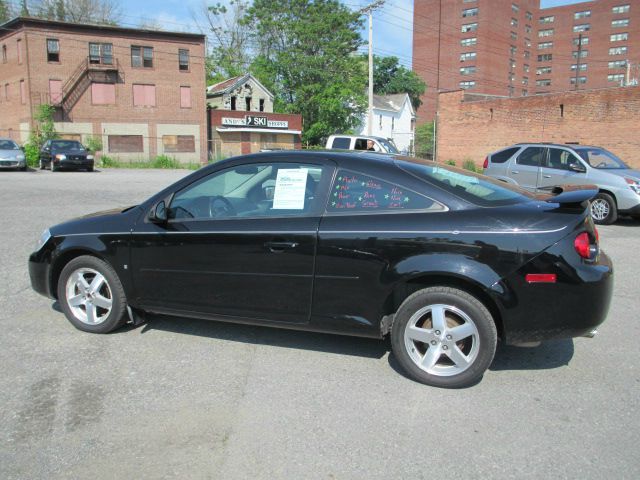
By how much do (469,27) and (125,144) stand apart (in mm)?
62816

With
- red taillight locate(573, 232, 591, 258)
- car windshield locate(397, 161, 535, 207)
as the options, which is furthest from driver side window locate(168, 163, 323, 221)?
red taillight locate(573, 232, 591, 258)

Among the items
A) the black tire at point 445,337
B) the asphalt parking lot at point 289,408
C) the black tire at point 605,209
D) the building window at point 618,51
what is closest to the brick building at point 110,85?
the black tire at point 605,209

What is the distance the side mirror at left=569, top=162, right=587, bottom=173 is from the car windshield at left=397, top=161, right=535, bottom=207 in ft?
25.7

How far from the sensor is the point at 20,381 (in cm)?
383

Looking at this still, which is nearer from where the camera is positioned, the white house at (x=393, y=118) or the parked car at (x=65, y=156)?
the parked car at (x=65, y=156)

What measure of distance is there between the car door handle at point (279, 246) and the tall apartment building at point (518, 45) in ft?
270

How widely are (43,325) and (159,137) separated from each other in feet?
139

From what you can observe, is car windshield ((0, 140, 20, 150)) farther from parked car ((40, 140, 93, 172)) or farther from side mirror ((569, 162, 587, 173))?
side mirror ((569, 162, 587, 173))

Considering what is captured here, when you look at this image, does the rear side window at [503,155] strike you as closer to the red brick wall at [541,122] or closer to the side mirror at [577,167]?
the side mirror at [577,167]

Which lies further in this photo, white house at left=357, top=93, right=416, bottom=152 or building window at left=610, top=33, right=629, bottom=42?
building window at left=610, top=33, right=629, bottom=42

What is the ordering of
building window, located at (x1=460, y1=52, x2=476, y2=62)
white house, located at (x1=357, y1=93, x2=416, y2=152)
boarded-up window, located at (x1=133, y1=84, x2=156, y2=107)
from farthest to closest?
building window, located at (x1=460, y1=52, x2=476, y2=62) → white house, located at (x1=357, y1=93, x2=416, y2=152) → boarded-up window, located at (x1=133, y1=84, x2=156, y2=107)

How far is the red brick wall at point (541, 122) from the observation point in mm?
28980

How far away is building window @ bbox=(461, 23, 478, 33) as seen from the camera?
278 feet

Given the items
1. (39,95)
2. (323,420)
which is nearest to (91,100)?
(39,95)
